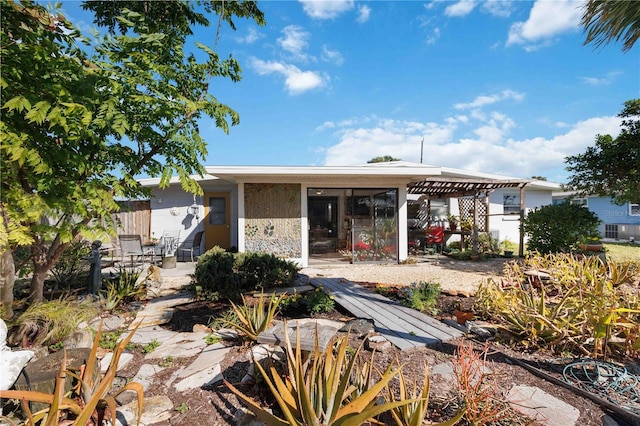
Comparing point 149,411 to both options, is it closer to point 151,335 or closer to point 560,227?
point 151,335

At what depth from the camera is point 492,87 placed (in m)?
7.13

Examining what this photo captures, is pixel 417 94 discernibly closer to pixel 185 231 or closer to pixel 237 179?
pixel 237 179

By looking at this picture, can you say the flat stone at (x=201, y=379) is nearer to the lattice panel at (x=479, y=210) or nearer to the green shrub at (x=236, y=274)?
the green shrub at (x=236, y=274)

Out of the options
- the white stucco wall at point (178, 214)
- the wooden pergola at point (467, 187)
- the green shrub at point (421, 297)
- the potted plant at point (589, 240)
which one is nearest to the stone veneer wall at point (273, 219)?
the white stucco wall at point (178, 214)

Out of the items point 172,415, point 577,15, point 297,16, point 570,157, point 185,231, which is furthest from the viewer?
point 185,231

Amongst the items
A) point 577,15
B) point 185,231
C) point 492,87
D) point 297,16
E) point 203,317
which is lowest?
point 203,317

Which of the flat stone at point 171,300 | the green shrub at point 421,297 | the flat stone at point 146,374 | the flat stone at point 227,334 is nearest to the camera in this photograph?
the flat stone at point 146,374

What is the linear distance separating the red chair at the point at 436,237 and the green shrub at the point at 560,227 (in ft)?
10.2

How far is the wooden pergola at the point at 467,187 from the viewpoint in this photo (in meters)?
9.74

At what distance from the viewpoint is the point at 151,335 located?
147 inches

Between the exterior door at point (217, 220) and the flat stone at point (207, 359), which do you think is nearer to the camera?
the flat stone at point (207, 359)

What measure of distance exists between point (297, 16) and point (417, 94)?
3908 millimetres

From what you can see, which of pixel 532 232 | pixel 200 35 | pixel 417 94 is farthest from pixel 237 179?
pixel 532 232

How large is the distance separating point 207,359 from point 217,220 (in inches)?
343
